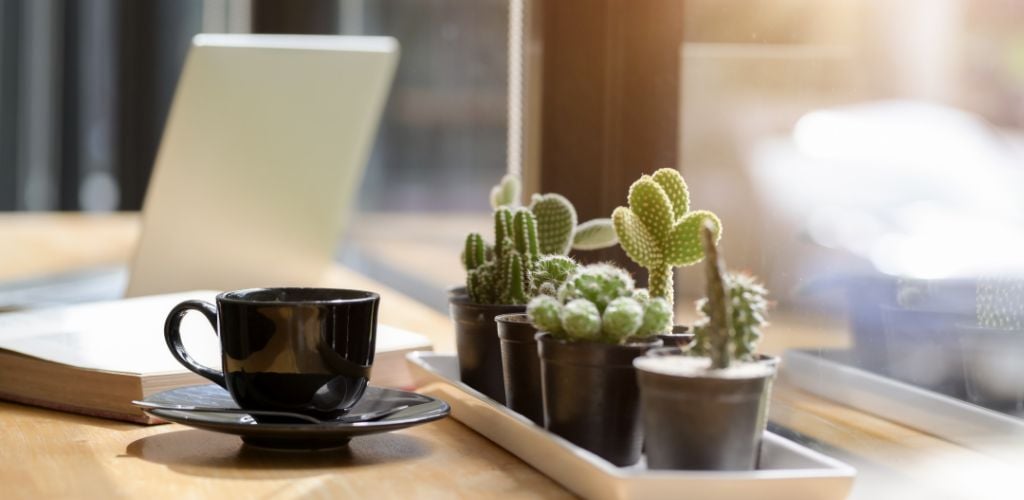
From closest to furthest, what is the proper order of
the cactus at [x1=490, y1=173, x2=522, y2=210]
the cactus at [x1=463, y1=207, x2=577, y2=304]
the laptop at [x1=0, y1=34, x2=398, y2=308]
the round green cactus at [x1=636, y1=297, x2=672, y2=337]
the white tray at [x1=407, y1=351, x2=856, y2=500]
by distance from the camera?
the white tray at [x1=407, y1=351, x2=856, y2=500] → the round green cactus at [x1=636, y1=297, x2=672, y2=337] → the cactus at [x1=463, y1=207, x2=577, y2=304] → the cactus at [x1=490, y1=173, x2=522, y2=210] → the laptop at [x1=0, y1=34, x2=398, y2=308]

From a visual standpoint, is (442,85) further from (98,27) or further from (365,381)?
(98,27)

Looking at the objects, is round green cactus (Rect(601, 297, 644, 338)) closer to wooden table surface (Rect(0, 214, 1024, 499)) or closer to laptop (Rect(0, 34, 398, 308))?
wooden table surface (Rect(0, 214, 1024, 499))

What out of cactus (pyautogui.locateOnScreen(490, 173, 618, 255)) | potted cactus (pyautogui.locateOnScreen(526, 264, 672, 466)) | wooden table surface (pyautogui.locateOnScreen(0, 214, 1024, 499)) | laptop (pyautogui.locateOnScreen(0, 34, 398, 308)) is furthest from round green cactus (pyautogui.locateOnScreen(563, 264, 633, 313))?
laptop (pyautogui.locateOnScreen(0, 34, 398, 308))

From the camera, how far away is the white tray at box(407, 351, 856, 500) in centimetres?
54

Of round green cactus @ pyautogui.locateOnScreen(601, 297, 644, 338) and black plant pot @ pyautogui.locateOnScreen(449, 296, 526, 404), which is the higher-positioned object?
round green cactus @ pyautogui.locateOnScreen(601, 297, 644, 338)

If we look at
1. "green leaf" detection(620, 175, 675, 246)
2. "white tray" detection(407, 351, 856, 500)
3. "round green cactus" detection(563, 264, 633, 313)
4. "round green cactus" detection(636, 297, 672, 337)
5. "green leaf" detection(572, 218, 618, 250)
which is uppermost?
"green leaf" detection(620, 175, 675, 246)

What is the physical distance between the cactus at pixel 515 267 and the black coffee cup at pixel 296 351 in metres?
0.13

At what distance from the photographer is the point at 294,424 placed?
683 millimetres

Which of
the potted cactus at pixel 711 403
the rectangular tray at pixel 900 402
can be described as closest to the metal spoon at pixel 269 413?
the potted cactus at pixel 711 403

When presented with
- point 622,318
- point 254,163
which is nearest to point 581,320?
point 622,318

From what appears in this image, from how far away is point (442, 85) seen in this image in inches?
88.9

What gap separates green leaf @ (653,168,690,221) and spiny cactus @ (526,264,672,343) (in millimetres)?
78

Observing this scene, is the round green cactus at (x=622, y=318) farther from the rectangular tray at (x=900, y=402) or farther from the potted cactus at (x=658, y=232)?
the rectangular tray at (x=900, y=402)

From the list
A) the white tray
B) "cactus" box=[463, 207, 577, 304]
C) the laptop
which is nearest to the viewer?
the white tray
